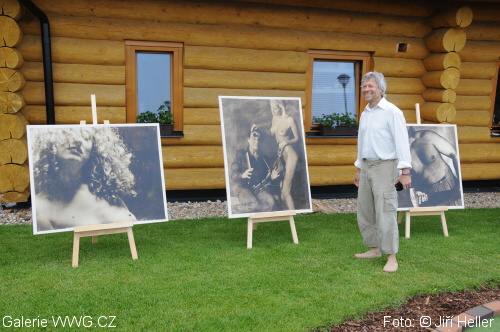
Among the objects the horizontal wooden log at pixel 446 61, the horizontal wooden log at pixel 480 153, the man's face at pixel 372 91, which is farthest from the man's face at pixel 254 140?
the horizontal wooden log at pixel 480 153

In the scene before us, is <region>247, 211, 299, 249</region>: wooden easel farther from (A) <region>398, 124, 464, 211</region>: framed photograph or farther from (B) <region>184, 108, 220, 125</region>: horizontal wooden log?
(B) <region>184, 108, 220, 125</region>: horizontal wooden log

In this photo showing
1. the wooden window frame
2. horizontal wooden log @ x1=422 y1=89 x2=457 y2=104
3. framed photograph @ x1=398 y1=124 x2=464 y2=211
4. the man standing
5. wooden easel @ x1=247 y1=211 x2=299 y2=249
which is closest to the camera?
the man standing

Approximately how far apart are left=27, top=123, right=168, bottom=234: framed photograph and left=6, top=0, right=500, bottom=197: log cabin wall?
240 cm

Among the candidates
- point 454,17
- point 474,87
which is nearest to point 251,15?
point 454,17

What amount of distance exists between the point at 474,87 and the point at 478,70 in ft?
0.99

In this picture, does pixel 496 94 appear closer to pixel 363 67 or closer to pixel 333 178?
pixel 363 67

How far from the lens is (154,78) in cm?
729

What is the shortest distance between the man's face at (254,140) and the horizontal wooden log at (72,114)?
2672 millimetres

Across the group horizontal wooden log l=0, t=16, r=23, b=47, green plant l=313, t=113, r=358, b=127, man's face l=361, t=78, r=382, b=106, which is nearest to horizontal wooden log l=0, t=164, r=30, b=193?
horizontal wooden log l=0, t=16, r=23, b=47

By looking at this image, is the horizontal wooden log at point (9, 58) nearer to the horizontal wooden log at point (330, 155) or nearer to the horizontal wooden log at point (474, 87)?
the horizontal wooden log at point (330, 155)

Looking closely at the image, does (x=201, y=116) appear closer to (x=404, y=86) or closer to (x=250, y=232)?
(x=250, y=232)

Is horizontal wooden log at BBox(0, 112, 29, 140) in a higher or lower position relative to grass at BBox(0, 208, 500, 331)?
higher

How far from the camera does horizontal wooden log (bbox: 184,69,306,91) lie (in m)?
7.25

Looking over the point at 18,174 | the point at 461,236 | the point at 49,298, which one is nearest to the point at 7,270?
the point at 49,298
